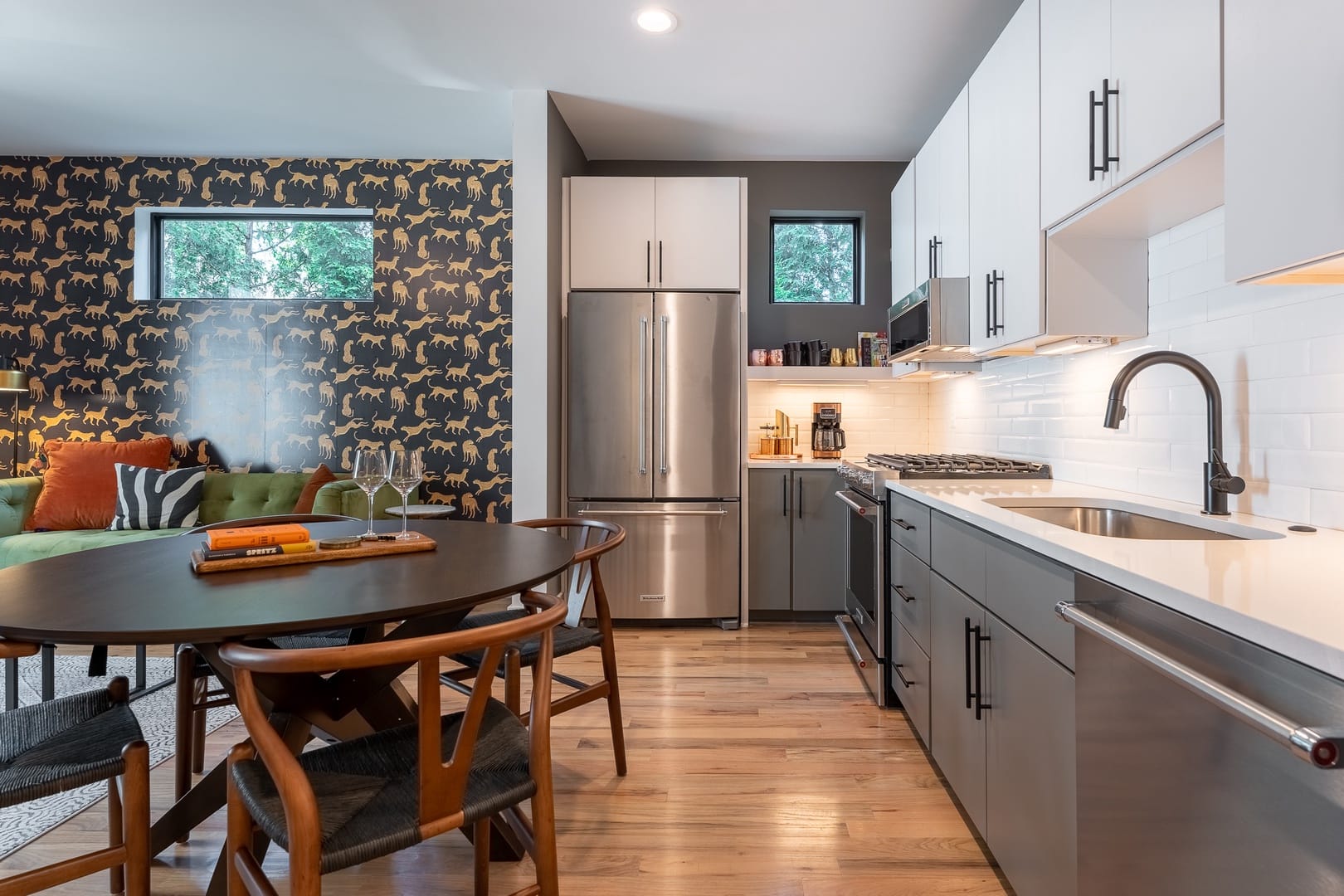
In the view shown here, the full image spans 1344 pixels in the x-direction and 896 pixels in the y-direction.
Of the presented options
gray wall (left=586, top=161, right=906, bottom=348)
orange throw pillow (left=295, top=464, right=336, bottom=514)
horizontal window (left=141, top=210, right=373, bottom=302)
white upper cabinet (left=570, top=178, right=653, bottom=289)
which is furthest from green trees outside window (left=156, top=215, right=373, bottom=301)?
gray wall (left=586, top=161, right=906, bottom=348)

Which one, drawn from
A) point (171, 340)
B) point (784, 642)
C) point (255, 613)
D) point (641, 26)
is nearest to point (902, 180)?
point (641, 26)

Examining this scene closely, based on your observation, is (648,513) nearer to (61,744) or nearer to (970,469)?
(970,469)

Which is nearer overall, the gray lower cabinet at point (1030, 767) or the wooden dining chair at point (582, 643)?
the gray lower cabinet at point (1030, 767)

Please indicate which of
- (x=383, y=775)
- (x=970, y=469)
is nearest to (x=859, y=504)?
(x=970, y=469)

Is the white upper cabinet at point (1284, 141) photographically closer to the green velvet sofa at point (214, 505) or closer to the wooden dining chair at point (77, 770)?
the wooden dining chair at point (77, 770)

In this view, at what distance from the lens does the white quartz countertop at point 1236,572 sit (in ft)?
2.55

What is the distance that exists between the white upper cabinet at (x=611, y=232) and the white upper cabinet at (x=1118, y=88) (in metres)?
2.18

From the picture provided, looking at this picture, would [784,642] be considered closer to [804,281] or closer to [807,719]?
[807,719]

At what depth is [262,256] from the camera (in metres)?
4.63

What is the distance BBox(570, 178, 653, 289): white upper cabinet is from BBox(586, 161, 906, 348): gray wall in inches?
28.1

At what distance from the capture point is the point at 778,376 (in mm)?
4156

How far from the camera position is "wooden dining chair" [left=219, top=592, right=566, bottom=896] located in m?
1.05

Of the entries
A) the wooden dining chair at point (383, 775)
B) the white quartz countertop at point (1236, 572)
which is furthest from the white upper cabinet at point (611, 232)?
the wooden dining chair at point (383, 775)

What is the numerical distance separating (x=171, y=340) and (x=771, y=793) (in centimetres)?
453
